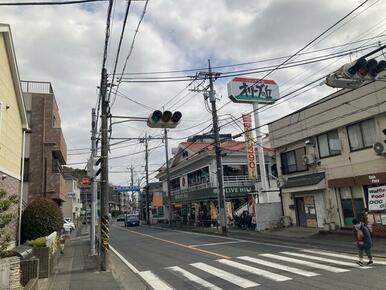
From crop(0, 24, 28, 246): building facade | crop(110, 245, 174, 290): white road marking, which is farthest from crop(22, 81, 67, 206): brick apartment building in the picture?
crop(110, 245, 174, 290): white road marking

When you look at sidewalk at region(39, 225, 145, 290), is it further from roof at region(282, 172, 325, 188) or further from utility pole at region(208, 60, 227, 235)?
utility pole at region(208, 60, 227, 235)

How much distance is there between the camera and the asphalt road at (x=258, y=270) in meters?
9.78

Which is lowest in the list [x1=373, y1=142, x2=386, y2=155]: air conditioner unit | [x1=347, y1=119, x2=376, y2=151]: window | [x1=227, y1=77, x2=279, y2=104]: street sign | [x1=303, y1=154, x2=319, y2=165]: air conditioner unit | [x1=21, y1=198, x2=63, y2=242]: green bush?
[x1=21, y1=198, x2=63, y2=242]: green bush

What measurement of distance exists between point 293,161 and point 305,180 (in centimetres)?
270

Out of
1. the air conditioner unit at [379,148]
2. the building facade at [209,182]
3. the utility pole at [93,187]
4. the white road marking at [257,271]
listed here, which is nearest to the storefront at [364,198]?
the air conditioner unit at [379,148]

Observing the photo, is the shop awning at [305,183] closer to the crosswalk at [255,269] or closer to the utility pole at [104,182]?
the crosswalk at [255,269]

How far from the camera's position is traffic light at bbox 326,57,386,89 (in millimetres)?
10633

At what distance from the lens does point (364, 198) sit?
19.8 metres

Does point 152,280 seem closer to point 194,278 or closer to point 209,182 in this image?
point 194,278

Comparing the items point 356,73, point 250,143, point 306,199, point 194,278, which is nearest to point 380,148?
point 306,199

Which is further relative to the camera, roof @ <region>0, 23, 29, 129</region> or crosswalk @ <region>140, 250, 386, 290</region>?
roof @ <region>0, 23, 29, 129</region>

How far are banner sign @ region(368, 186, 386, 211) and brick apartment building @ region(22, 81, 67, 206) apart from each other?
19.9 m

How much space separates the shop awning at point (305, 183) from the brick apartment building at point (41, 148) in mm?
15954

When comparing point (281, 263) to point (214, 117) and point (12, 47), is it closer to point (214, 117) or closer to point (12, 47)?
point (12, 47)
